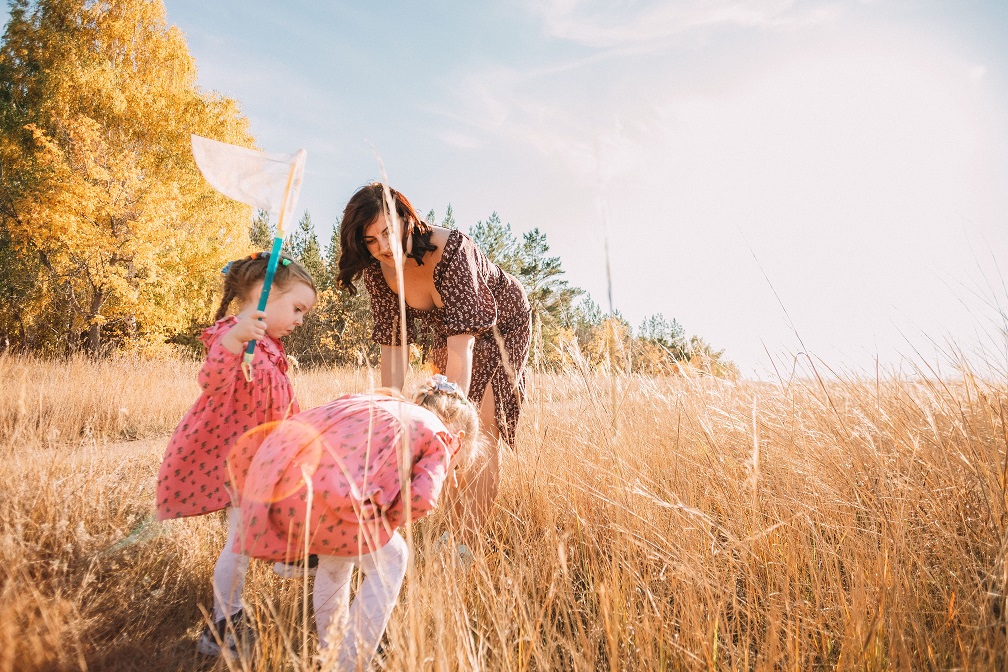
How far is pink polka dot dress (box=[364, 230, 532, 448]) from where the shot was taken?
2.19 meters

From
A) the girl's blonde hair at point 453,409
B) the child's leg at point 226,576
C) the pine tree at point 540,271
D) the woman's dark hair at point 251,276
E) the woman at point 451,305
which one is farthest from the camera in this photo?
the pine tree at point 540,271

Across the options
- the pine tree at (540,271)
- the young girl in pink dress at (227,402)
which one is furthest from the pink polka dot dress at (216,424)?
the pine tree at (540,271)

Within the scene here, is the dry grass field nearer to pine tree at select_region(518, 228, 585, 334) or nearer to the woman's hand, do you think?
the woman's hand

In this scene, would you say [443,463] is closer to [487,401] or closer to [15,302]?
[487,401]

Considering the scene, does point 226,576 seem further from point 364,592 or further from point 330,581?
point 364,592

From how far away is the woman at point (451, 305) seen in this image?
81.8 inches

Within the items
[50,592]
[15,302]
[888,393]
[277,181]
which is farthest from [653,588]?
[15,302]

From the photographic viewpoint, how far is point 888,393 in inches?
84.9

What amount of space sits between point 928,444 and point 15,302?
1486cm

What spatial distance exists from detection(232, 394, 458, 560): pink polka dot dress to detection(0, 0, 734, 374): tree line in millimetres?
6345

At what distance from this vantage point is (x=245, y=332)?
1.66m

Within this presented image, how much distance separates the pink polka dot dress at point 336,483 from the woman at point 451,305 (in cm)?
53

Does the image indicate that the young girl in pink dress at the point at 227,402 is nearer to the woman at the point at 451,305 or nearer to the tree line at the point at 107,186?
the woman at the point at 451,305

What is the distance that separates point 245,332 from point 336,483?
64 cm
